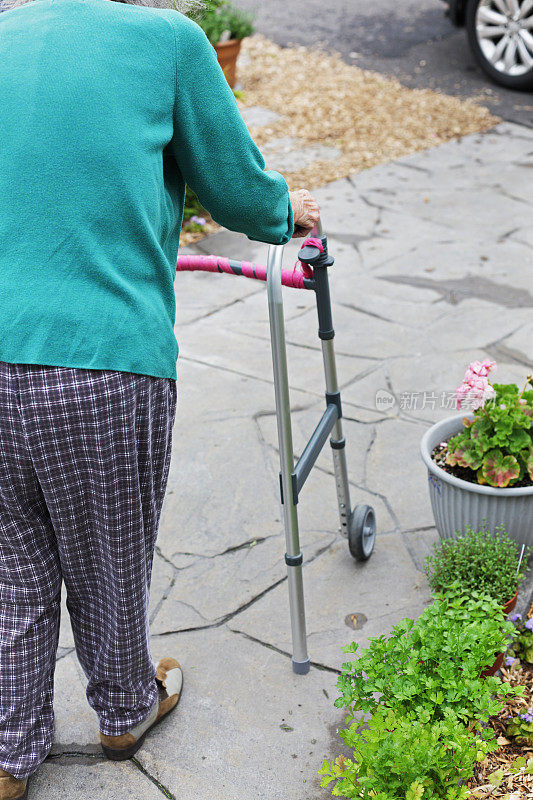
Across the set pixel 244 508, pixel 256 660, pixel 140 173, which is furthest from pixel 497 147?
pixel 140 173

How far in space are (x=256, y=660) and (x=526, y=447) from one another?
3.37ft

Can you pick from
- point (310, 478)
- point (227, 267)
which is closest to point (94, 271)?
point (227, 267)

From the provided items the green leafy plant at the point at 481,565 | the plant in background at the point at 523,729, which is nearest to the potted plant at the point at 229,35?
the green leafy plant at the point at 481,565

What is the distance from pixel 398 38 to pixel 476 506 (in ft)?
26.0

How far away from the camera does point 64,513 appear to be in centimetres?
184

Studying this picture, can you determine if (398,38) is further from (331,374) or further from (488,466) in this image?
(488,466)

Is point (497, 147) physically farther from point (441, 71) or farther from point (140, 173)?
point (140, 173)

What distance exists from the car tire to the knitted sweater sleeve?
632 centimetres

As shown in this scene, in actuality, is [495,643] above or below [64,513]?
below

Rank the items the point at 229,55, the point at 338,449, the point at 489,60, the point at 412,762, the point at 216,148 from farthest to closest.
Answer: the point at 489,60, the point at 229,55, the point at 338,449, the point at 412,762, the point at 216,148

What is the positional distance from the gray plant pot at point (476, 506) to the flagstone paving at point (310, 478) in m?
0.31

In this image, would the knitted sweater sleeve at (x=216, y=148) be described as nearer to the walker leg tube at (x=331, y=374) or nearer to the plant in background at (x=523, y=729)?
the walker leg tube at (x=331, y=374)

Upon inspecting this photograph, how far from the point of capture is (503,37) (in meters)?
7.41

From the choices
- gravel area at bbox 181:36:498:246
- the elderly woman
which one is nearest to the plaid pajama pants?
the elderly woman
